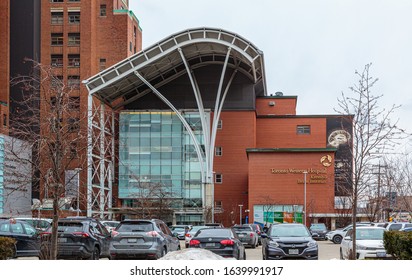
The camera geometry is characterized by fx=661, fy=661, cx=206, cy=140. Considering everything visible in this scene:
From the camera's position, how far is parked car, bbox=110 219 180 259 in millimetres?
20781

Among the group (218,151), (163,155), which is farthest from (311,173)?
(163,155)

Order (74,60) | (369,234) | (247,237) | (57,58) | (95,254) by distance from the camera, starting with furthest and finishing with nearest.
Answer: (57,58), (74,60), (247,237), (369,234), (95,254)

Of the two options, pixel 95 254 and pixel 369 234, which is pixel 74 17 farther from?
pixel 369 234

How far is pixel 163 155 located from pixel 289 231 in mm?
58031

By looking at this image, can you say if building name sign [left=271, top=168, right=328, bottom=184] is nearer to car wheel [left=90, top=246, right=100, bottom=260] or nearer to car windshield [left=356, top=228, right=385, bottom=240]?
car windshield [left=356, top=228, right=385, bottom=240]

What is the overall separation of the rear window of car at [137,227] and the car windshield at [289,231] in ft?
13.8

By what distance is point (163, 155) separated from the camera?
3145 inches

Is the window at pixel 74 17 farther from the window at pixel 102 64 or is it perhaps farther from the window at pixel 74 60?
the window at pixel 102 64

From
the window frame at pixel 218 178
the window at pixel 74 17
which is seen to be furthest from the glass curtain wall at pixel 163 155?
the window at pixel 74 17

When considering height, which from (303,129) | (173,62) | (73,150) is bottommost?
(73,150)

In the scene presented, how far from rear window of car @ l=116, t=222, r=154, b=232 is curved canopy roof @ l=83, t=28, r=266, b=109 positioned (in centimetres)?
4954

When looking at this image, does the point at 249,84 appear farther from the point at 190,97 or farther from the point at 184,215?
the point at 184,215

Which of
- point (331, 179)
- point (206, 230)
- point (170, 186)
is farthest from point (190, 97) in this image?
point (206, 230)

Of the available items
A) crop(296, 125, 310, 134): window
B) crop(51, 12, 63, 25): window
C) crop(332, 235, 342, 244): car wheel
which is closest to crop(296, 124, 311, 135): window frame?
crop(296, 125, 310, 134): window
